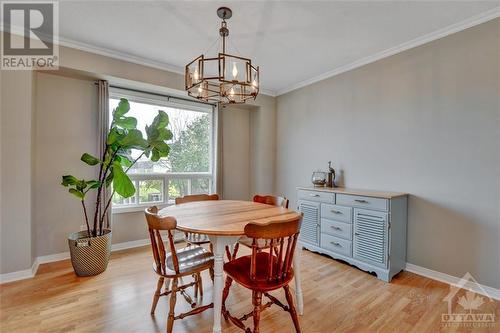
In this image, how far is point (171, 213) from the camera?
2055 mm

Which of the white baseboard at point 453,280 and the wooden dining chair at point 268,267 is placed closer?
the wooden dining chair at point 268,267

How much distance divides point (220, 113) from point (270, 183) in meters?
1.69

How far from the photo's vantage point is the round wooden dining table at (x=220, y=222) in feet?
5.17

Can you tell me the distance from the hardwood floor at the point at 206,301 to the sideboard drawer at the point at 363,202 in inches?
31.6

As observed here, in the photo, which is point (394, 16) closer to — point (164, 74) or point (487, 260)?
point (487, 260)

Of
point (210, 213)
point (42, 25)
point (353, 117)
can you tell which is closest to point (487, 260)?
point (353, 117)

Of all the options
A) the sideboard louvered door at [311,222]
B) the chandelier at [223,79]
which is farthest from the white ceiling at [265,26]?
the sideboard louvered door at [311,222]

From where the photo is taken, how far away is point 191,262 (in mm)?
1881

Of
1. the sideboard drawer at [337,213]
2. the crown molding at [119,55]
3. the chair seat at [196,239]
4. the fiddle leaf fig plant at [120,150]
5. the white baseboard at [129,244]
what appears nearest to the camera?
the chair seat at [196,239]

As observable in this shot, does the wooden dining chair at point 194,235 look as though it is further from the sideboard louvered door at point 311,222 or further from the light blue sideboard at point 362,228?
the light blue sideboard at point 362,228

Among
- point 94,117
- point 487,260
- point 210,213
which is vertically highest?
point 94,117

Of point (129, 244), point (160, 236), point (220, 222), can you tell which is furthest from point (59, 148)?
point (220, 222)

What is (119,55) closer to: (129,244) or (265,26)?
(265,26)
